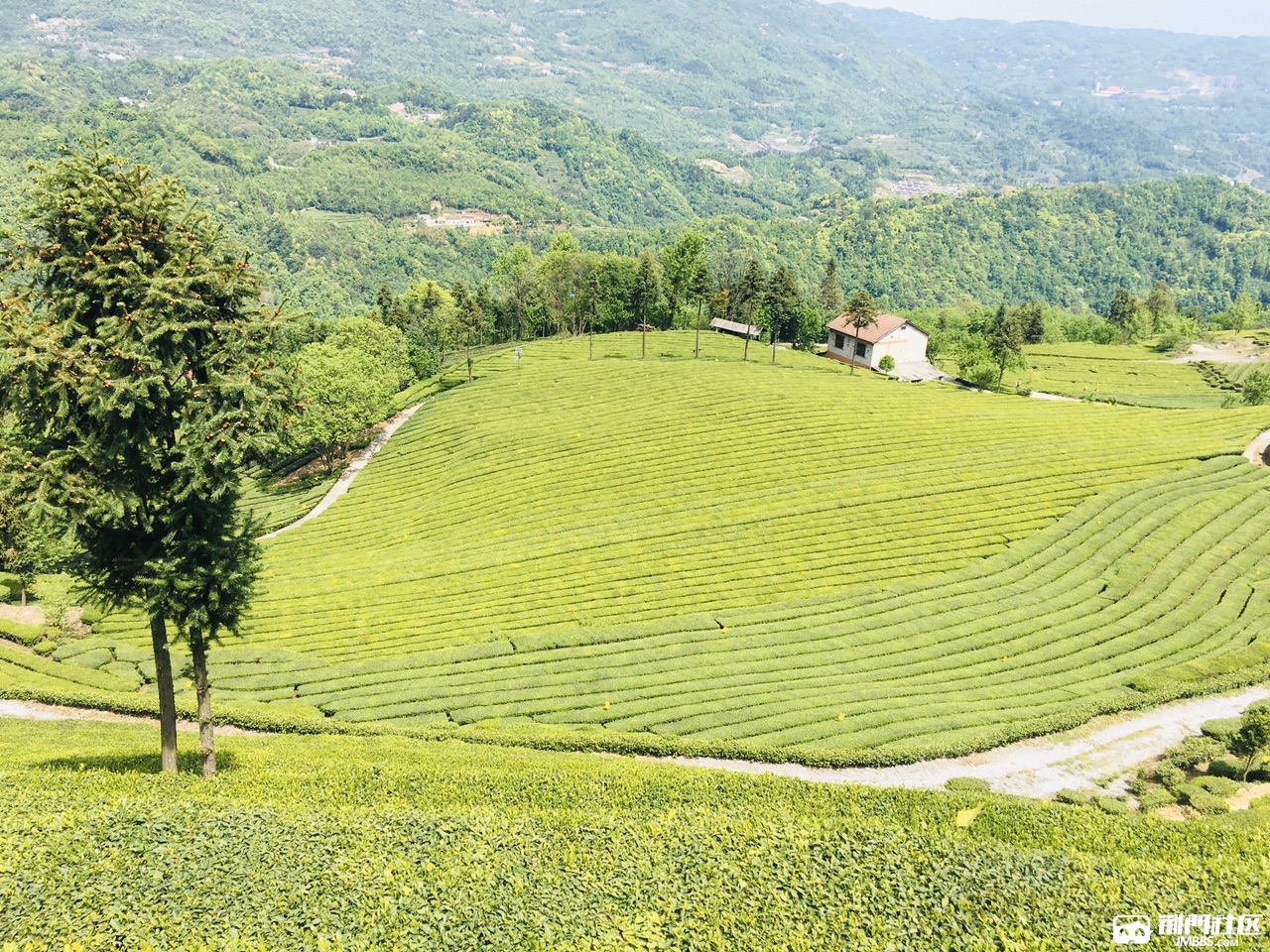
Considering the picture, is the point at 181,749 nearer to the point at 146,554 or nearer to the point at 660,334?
the point at 146,554

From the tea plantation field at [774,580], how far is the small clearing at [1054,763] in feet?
2.67

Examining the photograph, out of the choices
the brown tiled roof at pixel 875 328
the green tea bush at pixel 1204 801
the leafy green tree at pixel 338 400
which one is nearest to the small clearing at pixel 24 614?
the leafy green tree at pixel 338 400

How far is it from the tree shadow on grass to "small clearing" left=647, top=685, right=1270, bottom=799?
19729 mm

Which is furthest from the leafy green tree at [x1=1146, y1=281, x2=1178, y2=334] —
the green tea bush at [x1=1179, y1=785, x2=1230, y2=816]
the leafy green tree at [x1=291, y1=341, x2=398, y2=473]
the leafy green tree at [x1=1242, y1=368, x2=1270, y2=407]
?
the green tea bush at [x1=1179, y1=785, x2=1230, y2=816]

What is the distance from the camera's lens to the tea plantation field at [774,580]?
40625 millimetres

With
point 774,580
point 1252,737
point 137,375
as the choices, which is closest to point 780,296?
point 774,580

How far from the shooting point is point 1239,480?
6238cm

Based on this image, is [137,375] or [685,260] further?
[685,260]

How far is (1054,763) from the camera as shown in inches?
→ 1358

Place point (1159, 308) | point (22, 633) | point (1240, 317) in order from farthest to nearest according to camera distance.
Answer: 1. point (1159, 308)
2. point (1240, 317)
3. point (22, 633)

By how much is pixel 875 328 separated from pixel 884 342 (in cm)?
285

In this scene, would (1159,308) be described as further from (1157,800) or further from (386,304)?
(1157,800)

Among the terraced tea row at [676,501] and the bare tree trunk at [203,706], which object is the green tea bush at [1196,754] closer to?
the terraced tea row at [676,501]

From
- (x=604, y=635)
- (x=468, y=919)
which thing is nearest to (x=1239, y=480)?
(x=604, y=635)
